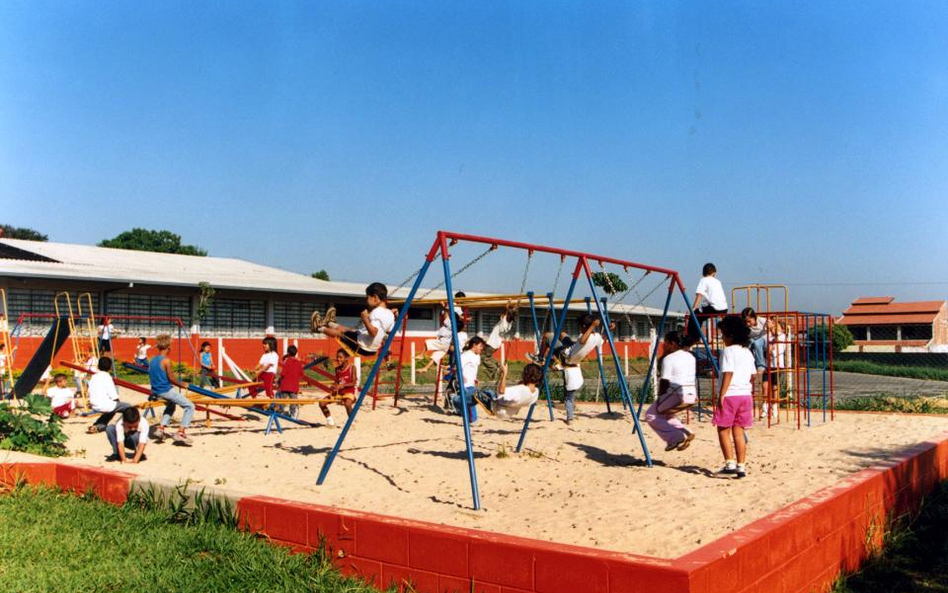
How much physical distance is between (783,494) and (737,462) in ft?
3.27

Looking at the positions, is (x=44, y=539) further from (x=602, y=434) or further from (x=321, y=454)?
(x=602, y=434)

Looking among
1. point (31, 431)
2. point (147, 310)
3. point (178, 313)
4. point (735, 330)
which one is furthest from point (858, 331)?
point (31, 431)

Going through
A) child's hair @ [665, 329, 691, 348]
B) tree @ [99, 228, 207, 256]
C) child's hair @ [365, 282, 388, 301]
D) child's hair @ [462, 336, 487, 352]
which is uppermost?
tree @ [99, 228, 207, 256]

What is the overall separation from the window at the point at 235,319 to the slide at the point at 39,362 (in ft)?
47.4

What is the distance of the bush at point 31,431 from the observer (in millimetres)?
7863

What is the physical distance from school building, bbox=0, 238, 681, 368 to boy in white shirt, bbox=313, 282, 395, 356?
13917 millimetres

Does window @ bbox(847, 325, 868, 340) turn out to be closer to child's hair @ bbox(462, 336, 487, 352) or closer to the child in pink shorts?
child's hair @ bbox(462, 336, 487, 352)

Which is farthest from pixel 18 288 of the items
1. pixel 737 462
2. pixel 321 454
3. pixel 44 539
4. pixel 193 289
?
pixel 737 462

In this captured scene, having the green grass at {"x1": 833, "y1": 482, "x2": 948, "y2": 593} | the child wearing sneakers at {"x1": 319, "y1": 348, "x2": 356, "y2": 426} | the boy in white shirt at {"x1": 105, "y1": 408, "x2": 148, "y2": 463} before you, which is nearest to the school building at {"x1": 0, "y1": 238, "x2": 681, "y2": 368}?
the child wearing sneakers at {"x1": 319, "y1": 348, "x2": 356, "y2": 426}

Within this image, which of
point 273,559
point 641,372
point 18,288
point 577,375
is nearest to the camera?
point 273,559

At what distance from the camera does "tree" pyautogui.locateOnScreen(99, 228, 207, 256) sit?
206 feet

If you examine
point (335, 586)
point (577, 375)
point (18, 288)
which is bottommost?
point (335, 586)

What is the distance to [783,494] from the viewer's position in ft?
19.9

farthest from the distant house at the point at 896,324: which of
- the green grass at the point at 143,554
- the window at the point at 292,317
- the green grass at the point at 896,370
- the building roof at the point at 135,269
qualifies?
the green grass at the point at 143,554
